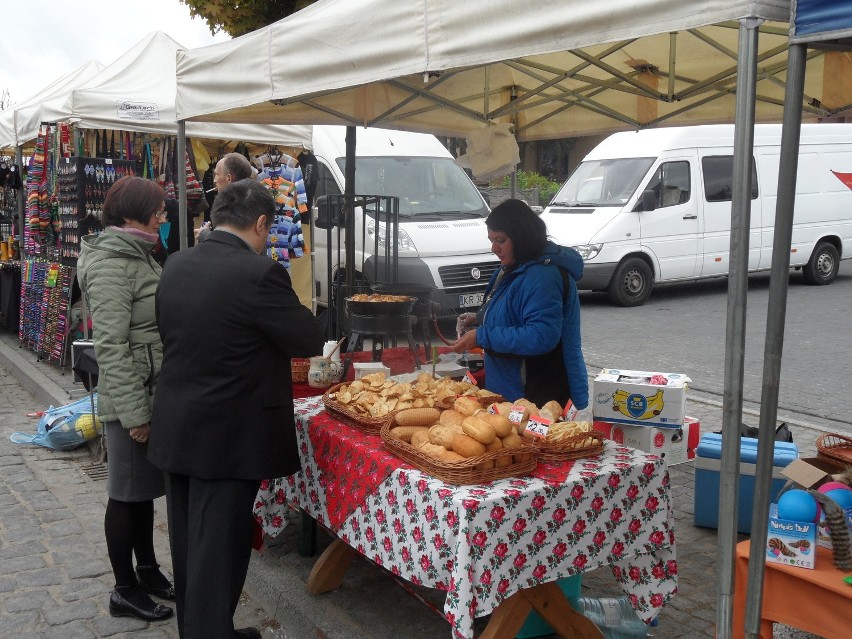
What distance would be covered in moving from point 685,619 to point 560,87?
133 inches

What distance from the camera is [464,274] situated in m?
9.84

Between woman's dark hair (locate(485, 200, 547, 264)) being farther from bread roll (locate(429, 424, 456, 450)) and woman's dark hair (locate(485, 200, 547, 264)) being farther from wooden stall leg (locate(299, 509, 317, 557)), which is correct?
wooden stall leg (locate(299, 509, 317, 557))

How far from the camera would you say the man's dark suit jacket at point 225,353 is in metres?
2.82

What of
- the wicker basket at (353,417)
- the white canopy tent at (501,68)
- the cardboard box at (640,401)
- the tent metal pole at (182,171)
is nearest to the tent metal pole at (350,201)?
the white canopy tent at (501,68)

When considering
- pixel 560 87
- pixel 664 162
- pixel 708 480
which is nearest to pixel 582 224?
pixel 664 162

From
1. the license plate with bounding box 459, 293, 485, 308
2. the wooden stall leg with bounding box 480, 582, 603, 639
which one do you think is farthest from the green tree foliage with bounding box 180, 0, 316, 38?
the wooden stall leg with bounding box 480, 582, 603, 639

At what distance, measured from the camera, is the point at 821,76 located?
4.73 metres

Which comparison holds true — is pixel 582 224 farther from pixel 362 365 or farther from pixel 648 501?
pixel 648 501

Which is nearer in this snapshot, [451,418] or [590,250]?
[451,418]

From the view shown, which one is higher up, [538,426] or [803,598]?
[538,426]

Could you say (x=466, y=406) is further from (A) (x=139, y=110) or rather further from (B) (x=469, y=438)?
Answer: (A) (x=139, y=110)

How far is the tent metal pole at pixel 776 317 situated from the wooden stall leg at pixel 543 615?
0.74 m

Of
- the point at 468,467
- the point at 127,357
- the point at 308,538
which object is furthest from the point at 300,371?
the point at 468,467

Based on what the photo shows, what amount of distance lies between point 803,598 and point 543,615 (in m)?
0.94
